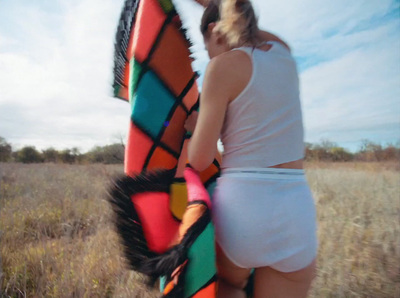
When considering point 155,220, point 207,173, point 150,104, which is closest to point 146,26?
point 150,104

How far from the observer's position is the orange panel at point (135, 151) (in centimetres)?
104

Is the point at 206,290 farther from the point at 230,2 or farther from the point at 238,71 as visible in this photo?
the point at 230,2

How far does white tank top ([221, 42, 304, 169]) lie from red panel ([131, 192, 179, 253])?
0.84ft

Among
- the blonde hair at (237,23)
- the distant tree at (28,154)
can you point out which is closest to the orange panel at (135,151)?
the blonde hair at (237,23)

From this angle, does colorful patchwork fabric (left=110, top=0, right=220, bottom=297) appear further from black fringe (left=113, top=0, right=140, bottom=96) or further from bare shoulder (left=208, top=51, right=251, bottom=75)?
bare shoulder (left=208, top=51, right=251, bottom=75)

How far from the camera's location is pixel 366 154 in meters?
11.4

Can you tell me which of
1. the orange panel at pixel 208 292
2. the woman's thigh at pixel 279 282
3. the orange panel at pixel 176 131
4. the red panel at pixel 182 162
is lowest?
the woman's thigh at pixel 279 282

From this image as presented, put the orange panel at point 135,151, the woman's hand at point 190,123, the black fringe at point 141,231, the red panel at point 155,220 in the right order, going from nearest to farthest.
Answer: the black fringe at point 141,231, the red panel at point 155,220, the orange panel at point 135,151, the woman's hand at point 190,123

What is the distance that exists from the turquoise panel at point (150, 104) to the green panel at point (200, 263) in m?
0.44

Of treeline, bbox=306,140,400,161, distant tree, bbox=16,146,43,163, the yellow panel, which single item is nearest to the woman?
the yellow panel

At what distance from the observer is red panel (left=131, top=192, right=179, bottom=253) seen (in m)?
0.91

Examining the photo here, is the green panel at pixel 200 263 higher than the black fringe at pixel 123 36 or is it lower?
lower

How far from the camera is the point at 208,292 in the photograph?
853 mm

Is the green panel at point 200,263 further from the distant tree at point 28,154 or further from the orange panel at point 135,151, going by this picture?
the distant tree at point 28,154
